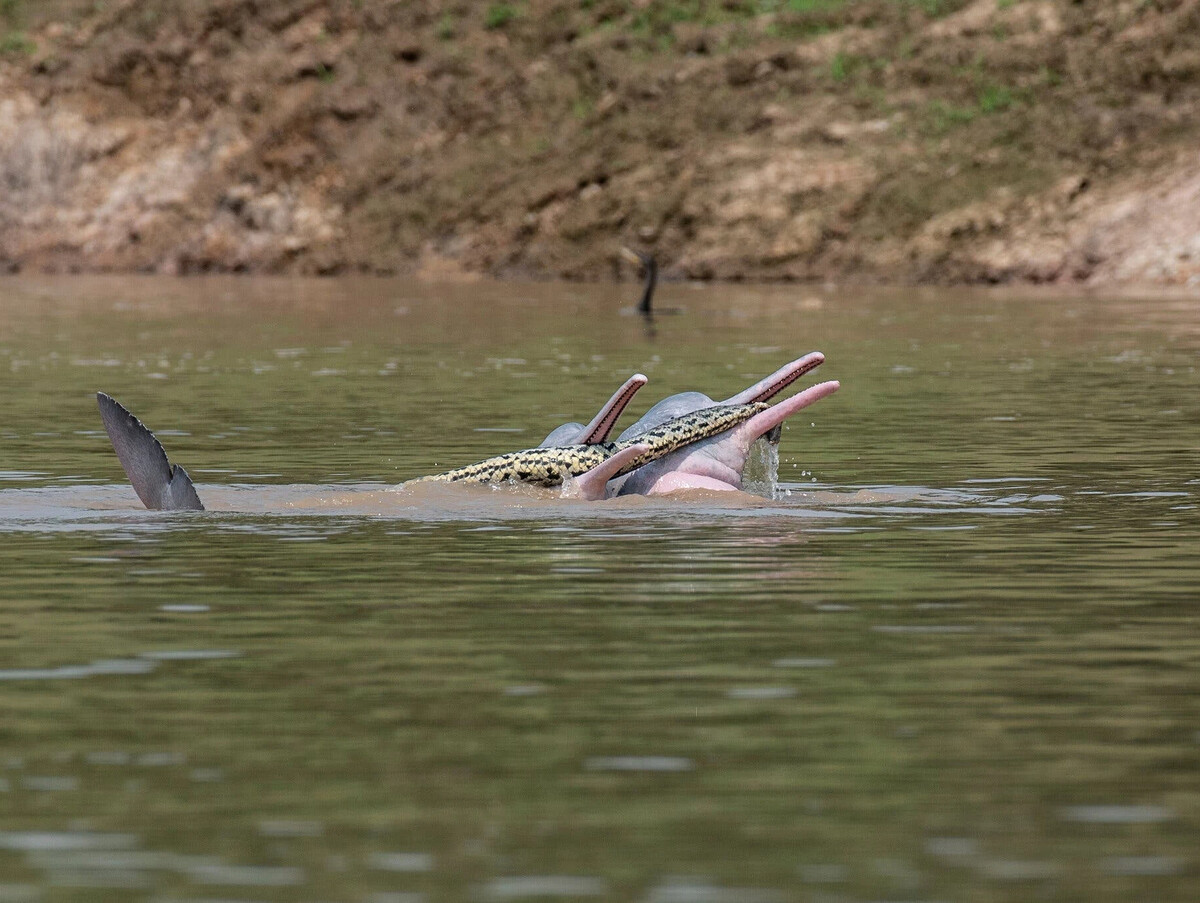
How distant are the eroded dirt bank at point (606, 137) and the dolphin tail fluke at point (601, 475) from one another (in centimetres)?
4764

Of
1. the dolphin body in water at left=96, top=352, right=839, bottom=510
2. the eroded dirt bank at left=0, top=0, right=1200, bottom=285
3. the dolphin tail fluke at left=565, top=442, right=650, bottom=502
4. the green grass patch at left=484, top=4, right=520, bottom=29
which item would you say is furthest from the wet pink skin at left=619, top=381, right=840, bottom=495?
the green grass patch at left=484, top=4, right=520, bottom=29

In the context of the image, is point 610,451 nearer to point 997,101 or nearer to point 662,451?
point 662,451

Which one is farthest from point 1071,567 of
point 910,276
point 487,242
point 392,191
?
point 392,191

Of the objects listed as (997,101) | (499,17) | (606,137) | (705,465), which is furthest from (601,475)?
(499,17)

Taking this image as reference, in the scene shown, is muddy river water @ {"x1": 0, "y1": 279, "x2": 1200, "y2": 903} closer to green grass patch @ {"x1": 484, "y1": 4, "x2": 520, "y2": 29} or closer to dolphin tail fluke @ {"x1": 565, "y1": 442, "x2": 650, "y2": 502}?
dolphin tail fluke @ {"x1": 565, "y1": 442, "x2": 650, "y2": 502}

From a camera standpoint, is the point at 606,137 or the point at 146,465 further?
the point at 606,137

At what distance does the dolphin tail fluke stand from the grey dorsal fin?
2626 millimetres

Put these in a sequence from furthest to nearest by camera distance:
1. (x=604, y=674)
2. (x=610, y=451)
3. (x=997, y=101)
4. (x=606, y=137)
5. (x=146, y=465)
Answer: (x=606, y=137) < (x=997, y=101) < (x=610, y=451) < (x=146, y=465) < (x=604, y=674)

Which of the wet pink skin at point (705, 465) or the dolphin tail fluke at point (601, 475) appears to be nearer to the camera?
the dolphin tail fluke at point (601, 475)

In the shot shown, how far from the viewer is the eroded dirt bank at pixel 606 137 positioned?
7206cm

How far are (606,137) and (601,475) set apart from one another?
216 feet

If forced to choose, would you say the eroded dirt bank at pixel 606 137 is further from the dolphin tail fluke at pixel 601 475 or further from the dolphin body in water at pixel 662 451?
the dolphin tail fluke at pixel 601 475

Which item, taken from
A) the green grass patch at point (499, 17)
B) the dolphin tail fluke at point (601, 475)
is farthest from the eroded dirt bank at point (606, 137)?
the dolphin tail fluke at point (601, 475)

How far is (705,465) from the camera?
727 inches
